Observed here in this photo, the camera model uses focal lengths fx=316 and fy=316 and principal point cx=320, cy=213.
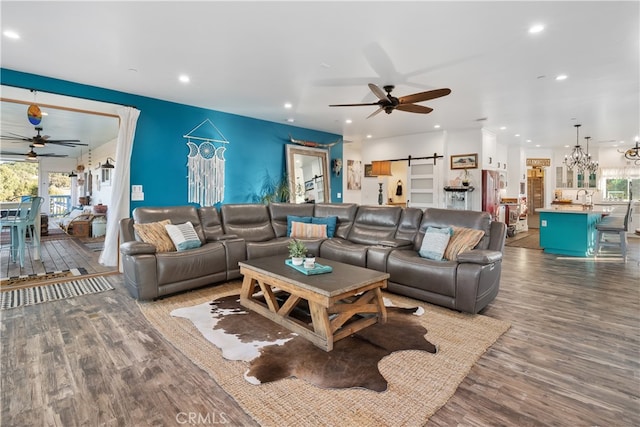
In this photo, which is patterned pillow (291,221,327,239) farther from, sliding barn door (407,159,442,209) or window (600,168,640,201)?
window (600,168,640,201)

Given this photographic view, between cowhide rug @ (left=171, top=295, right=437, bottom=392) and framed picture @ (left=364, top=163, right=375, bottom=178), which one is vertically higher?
framed picture @ (left=364, top=163, right=375, bottom=178)

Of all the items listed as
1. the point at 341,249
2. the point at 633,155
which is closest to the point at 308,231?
the point at 341,249

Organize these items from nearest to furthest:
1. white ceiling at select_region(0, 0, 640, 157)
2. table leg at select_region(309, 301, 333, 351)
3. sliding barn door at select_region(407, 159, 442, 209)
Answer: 1. table leg at select_region(309, 301, 333, 351)
2. white ceiling at select_region(0, 0, 640, 157)
3. sliding barn door at select_region(407, 159, 442, 209)

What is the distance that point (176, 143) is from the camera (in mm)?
5453

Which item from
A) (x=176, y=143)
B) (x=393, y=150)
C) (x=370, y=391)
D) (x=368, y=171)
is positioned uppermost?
(x=393, y=150)

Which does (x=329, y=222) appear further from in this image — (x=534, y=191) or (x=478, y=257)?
(x=534, y=191)

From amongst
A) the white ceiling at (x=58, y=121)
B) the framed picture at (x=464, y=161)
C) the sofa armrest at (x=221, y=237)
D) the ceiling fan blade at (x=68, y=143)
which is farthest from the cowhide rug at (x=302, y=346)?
the ceiling fan blade at (x=68, y=143)

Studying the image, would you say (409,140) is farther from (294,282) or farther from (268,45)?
(294,282)

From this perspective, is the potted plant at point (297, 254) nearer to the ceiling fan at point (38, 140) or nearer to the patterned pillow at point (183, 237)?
the patterned pillow at point (183, 237)

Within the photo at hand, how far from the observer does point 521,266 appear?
17.2 ft

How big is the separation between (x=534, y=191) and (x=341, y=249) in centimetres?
1070

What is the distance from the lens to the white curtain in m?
4.77

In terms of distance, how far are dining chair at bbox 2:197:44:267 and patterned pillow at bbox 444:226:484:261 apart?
6.37 m

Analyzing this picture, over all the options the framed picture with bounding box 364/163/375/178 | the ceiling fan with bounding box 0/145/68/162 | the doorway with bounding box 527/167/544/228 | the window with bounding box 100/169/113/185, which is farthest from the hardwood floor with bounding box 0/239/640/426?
the doorway with bounding box 527/167/544/228
